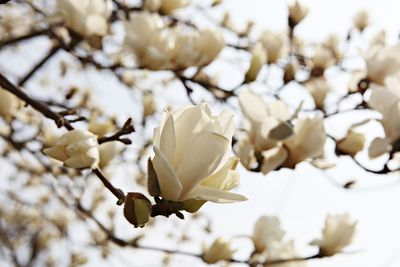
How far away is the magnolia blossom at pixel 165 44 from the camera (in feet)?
3.48

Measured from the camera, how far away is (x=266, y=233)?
0.98 m

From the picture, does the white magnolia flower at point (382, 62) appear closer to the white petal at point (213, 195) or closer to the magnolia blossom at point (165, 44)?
the magnolia blossom at point (165, 44)

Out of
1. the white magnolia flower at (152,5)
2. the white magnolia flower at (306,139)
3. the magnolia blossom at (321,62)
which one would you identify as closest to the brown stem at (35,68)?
the white magnolia flower at (152,5)

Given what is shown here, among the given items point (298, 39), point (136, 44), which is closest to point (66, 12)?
point (136, 44)

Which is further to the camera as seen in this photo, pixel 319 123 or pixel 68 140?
pixel 319 123

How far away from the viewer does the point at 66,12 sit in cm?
98

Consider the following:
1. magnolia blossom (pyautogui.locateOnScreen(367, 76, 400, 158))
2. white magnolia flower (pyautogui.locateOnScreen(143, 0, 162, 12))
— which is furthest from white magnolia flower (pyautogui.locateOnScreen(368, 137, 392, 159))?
white magnolia flower (pyautogui.locateOnScreen(143, 0, 162, 12))

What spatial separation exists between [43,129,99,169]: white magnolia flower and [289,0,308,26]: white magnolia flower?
2.60 feet

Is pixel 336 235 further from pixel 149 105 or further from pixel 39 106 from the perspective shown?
pixel 149 105

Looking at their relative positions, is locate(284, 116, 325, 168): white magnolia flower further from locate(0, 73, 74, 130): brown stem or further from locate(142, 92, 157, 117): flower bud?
locate(142, 92, 157, 117): flower bud

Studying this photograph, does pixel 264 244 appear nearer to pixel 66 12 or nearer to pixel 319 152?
pixel 319 152

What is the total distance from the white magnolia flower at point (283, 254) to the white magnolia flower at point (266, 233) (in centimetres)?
2

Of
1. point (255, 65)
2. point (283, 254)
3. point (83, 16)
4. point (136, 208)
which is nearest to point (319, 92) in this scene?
point (255, 65)

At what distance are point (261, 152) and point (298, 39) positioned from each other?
5.65 ft
